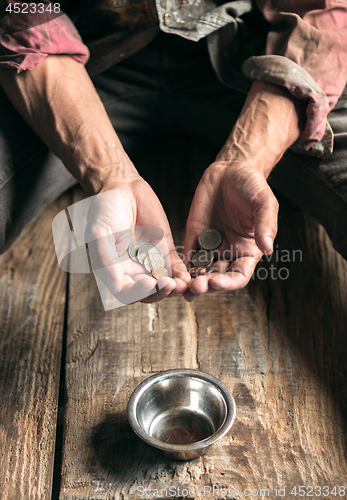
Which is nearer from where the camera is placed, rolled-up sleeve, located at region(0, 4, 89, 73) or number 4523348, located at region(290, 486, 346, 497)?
number 4523348, located at region(290, 486, 346, 497)

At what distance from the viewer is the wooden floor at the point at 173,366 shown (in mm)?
949

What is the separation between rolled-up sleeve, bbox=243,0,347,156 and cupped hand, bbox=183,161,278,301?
0.29 metres

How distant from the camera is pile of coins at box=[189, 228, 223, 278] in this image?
1141mm

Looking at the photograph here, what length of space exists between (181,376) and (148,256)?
0.32 m

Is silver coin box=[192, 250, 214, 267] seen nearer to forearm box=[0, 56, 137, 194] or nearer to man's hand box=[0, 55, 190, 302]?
man's hand box=[0, 55, 190, 302]

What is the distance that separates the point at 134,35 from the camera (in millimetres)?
1412

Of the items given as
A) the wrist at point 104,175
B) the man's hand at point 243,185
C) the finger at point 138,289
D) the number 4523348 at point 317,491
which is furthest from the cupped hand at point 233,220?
the number 4523348 at point 317,491

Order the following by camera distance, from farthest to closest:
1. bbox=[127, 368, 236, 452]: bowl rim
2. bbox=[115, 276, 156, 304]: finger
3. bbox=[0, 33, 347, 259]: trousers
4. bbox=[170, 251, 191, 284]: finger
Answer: bbox=[0, 33, 347, 259]: trousers < bbox=[170, 251, 191, 284]: finger < bbox=[115, 276, 156, 304]: finger < bbox=[127, 368, 236, 452]: bowl rim

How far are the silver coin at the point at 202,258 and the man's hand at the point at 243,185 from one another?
0.03 m

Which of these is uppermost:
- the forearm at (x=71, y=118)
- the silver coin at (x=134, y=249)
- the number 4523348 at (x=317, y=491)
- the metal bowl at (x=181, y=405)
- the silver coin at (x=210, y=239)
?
the forearm at (x=71, y=118)

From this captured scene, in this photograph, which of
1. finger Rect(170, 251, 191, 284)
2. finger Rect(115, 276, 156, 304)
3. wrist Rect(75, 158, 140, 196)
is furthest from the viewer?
wrist Rect(75, 158, 140, 196)

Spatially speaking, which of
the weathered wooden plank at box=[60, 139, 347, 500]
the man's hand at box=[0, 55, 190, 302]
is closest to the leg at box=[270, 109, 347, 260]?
the weathered wooden plank at box=[60, 139, 347, 500]

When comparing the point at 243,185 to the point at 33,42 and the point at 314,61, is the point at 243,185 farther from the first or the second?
the point at 33,42

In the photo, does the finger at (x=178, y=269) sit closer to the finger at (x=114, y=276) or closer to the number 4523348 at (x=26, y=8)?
the finger at (x=114, y=276)
